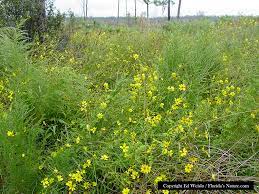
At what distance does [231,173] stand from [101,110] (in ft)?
2.90

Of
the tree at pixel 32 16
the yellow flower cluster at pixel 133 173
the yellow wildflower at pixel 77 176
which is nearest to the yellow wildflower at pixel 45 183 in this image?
the yellow wildflower at pixel 77 176

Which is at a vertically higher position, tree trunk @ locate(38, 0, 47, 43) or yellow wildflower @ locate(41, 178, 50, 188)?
tree trunk @ locate(38, 0, 47, 43)

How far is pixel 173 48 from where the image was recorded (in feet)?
10.8

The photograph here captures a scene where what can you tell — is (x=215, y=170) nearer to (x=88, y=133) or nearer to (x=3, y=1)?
(x=88, y=133)

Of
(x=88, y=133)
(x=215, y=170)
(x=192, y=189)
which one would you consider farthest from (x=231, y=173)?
(x=88, y=133)

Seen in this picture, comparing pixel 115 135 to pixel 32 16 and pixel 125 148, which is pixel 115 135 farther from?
pixel 32 16

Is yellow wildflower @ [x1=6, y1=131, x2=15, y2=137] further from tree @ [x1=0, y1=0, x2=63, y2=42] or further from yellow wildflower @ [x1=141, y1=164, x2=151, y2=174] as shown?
tree @ [x1=0, y1=0, x2=63, y2=42]

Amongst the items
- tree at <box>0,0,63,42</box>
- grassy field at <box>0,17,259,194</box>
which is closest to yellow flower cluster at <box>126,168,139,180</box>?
grassy field at <box>0,17,259,194</box>

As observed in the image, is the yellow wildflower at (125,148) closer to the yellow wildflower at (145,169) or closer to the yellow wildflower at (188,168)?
the yellow wildflower at (145,169)

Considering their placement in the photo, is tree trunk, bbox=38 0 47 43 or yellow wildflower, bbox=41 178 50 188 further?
tree trunk, bbox=38 0 47 43

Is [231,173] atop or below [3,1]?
below

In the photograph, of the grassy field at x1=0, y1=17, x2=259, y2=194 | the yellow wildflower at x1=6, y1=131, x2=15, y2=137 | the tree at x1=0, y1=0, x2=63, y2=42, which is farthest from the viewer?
the tree at x1=0, y1=0, x2=63, y2=42

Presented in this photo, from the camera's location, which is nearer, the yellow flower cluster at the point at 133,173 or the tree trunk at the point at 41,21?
the yellow flower cluster at the point at 133,173

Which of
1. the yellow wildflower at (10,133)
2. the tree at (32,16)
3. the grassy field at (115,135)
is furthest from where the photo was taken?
the tree at (32,16)
